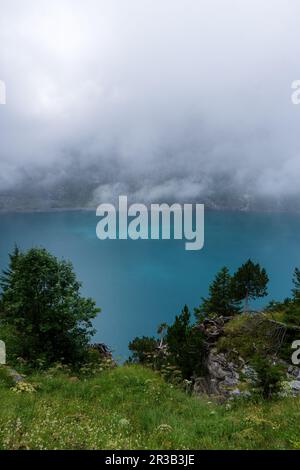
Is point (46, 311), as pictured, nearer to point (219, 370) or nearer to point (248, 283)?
point (219, 370)

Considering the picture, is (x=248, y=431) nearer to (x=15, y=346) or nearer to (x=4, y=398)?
(x=4, y=398)

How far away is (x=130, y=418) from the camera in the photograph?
11.4m

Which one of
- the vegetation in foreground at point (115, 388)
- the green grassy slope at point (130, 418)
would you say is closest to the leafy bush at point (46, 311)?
the vegetation in foreground at point (115, 388)

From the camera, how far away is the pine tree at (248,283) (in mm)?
54219

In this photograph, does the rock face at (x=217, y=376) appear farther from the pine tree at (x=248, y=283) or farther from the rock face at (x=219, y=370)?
the pine tree at (x=248, y=283)

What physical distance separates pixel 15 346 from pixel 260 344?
17.2 m

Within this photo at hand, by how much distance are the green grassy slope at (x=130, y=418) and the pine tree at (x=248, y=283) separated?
4051 cm

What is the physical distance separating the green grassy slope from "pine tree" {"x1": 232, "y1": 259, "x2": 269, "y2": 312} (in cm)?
4051

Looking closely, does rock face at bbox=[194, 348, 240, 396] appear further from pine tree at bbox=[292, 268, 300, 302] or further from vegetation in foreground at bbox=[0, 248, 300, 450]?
pine tree at bbox=[292, 268, 300, 302]

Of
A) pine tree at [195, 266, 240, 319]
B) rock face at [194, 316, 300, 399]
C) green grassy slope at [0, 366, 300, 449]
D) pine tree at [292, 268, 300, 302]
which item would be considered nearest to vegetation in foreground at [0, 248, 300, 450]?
green grassy slope at [0, 366, 300, 449]

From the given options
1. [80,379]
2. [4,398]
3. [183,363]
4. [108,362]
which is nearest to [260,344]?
[183,363]

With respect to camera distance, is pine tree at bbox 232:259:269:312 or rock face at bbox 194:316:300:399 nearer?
rock face at bbox 194:316:300:399

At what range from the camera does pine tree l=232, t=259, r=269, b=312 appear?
2135 inches
